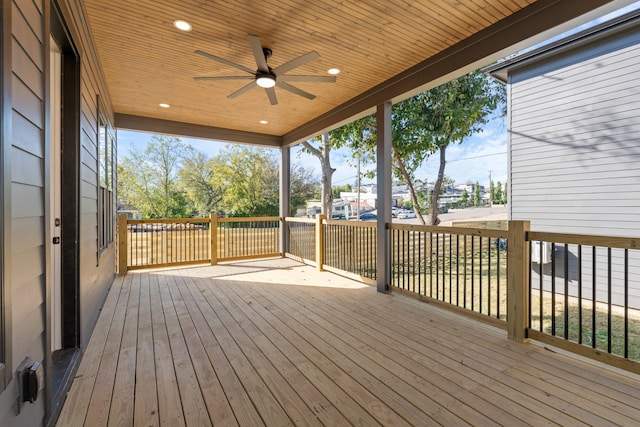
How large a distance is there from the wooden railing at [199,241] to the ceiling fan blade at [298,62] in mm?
3462

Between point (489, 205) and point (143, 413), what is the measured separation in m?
8.14

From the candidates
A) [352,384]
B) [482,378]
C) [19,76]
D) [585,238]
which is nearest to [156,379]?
[352,384]

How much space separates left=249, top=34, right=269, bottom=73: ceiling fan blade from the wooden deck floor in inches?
98.9

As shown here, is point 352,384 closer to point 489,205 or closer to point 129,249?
point 129,249

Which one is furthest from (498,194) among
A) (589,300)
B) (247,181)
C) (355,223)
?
(247,181)

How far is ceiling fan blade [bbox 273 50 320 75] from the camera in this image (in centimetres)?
271

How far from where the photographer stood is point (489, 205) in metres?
7.72

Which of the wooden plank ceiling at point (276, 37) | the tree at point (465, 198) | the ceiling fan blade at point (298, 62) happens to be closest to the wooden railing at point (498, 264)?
the wooden plank ceiling at point (276, 37)

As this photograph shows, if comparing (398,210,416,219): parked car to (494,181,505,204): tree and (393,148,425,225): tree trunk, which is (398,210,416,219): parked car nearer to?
(393,148,425,225): tree trunk

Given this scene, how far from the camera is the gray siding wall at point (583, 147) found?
3.96 metres

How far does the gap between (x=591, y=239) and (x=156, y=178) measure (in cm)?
1457

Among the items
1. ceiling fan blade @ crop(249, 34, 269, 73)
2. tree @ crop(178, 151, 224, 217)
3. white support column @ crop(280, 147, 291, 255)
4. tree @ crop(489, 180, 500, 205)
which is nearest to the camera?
ceiling fan blade @ crop(249, 34, 269, 73)

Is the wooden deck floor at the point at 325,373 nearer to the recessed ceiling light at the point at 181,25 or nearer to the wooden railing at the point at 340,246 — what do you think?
the wooden railing at the point at 340,246

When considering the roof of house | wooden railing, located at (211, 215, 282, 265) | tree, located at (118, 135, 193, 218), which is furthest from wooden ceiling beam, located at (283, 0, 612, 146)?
tree, located at (118, 135, 193, 218)
